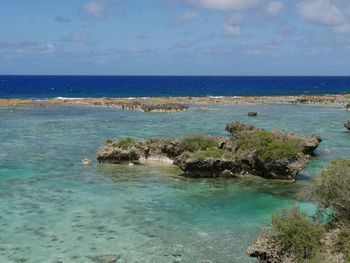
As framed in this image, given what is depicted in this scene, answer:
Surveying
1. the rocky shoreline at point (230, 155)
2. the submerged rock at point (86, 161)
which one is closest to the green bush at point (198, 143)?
the rocky shoreline at point (230, 155)

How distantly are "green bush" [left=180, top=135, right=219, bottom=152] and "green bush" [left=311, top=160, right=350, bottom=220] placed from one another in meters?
19.5

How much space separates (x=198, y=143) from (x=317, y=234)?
75.3 ft

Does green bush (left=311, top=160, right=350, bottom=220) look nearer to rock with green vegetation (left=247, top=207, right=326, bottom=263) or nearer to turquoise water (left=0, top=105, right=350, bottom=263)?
rock with green vegetation (left=247, top=207, right=326, bottom=263)

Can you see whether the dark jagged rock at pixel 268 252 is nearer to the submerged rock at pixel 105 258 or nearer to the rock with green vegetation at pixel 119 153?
the submerged rock at pixel 105 258

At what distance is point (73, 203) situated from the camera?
31.3 meters

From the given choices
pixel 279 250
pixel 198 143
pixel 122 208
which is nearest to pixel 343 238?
pixel 279 250

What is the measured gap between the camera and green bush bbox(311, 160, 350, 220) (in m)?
20.9

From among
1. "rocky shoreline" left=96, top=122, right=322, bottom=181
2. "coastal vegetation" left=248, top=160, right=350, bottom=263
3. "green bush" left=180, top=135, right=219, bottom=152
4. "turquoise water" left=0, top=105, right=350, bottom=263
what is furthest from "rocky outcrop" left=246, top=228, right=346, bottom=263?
"green bush" left=180, top=135, right=219, bottom=152

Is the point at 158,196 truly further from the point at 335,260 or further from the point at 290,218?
the point at 335,260

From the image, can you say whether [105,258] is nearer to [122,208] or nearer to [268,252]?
[268,252]

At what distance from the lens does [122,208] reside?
99.7ft

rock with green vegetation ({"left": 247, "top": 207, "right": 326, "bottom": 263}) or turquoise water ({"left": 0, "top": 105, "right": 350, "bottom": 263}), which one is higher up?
rock with green vegetation ({"left": 247, "top": 207, "right": 326, "bottom": 263})

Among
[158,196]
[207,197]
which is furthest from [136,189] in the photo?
[207,197]

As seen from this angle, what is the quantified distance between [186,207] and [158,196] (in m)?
3.05
